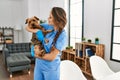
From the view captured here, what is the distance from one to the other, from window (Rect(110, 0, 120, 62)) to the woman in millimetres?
2222

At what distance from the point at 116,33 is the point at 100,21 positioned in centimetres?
55

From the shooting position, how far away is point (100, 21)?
3.50 meters

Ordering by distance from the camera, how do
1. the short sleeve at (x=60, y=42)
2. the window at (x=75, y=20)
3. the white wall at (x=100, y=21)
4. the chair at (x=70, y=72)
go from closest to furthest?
1. the short sleeve at (x=60, y=42)
2. the chair at (x=70, y=72)
3. the white wall at (x=100, y=21)
4. the window at (x=75, y=20)

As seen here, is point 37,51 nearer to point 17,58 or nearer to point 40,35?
point 40,35

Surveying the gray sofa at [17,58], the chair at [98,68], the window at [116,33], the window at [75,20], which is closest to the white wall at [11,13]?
the gray sofa at [17,58]

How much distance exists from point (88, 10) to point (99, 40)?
3.09 ft

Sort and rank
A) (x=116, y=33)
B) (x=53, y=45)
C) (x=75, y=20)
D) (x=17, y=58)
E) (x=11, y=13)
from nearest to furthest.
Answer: (x=53, y=45)
(x=116, y=33)
(x=17, y=58)
(x=75, y=20)
(x=11, y=13)

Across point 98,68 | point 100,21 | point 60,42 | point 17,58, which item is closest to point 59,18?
point 60,42

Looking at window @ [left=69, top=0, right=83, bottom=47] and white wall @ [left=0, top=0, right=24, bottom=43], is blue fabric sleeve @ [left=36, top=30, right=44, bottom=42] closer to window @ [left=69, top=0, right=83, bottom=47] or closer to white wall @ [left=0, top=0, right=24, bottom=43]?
window @ [left=69, top=0, right=83, bottom=47]

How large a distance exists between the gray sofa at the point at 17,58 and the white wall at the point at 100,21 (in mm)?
1961

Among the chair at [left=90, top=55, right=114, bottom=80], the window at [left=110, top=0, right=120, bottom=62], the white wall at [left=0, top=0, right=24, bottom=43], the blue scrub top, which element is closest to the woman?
the blue scrub top

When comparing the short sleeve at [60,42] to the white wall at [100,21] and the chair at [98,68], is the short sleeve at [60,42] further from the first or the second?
the white wall at [100,21]

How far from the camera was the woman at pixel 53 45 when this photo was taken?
1.25 meters

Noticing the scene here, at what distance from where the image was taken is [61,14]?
1.28 metres
